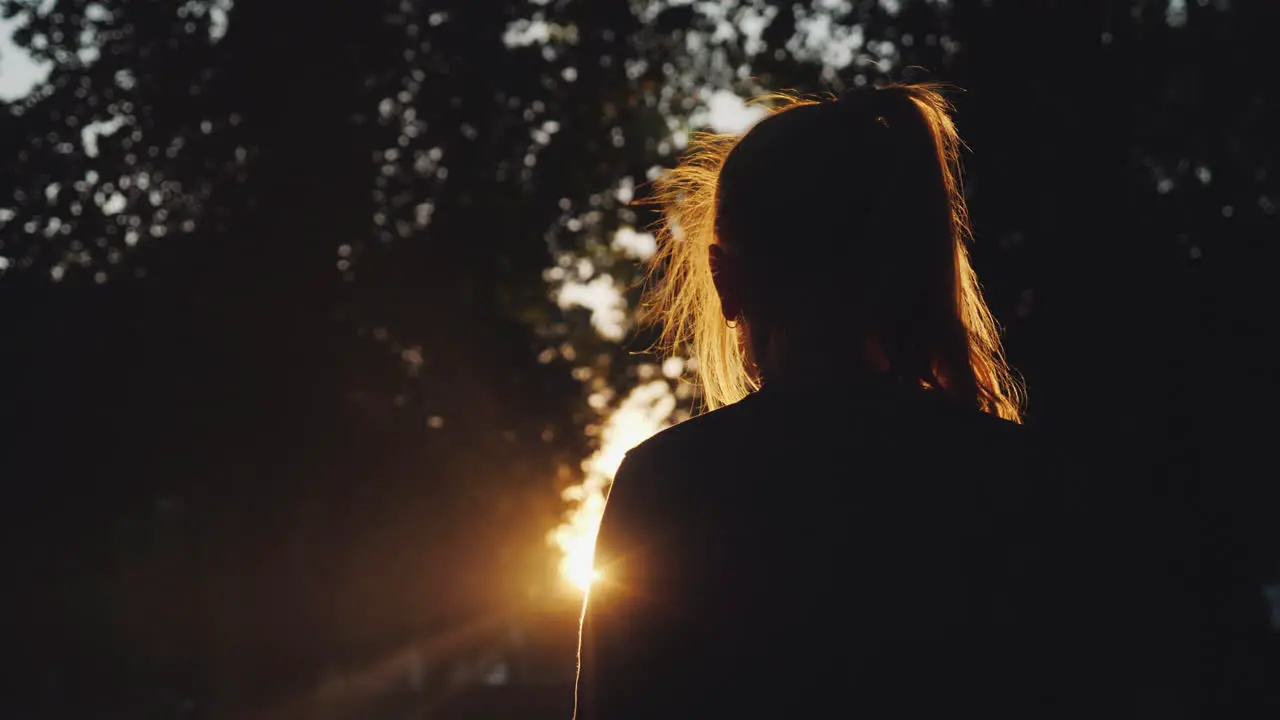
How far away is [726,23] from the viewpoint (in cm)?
778

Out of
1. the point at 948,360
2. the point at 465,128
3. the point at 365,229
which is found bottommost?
the point at 948,360

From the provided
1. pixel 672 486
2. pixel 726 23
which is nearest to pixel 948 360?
pixel 672 486

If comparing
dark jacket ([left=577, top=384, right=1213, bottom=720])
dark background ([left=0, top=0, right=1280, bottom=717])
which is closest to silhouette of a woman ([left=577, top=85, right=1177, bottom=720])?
dark jacket ([left=577, top=384, right=1213, bottom=720])

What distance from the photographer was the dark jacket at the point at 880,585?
1353 mm

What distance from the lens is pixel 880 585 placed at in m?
1.37

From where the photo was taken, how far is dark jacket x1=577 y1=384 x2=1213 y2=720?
1.35m

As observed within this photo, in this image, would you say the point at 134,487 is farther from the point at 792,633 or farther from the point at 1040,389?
the point at 792,633

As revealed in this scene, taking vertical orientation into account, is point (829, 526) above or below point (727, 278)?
below

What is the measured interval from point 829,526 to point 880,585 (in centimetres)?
10

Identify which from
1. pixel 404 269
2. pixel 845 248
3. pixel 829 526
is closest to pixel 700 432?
pixel 829 526

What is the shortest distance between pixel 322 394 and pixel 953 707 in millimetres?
13126

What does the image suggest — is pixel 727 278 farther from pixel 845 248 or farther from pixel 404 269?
pixel 404 269

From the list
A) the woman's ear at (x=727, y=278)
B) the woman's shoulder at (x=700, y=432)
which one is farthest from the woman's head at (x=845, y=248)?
the woman's shoulder at (x=700, y=432)

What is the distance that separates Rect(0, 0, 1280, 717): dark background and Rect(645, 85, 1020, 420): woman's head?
148 cm
